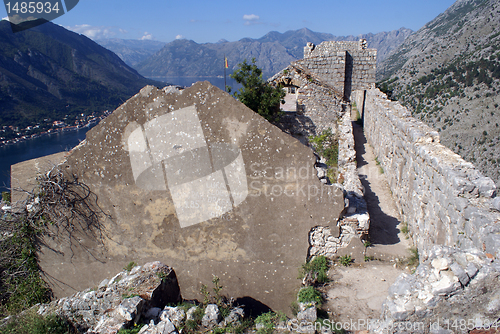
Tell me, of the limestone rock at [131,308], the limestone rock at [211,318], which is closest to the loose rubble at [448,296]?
the limestone rock at [211,318]

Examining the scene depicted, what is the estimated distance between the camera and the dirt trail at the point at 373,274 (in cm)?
439

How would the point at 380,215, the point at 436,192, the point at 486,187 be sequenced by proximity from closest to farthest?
the point at 486,187
the point at 436,192
the point at 380,215

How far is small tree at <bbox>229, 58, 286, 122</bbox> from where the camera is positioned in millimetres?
11867

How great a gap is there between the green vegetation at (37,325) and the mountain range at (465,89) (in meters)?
41.0

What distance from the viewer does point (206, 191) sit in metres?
4.80

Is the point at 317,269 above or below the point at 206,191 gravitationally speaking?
below

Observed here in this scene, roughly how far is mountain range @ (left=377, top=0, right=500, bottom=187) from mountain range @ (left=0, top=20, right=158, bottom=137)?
223ft

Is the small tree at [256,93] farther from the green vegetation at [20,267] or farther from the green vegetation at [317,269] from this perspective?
the green vegetation at [20,267]

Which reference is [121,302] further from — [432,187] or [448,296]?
[432,187]

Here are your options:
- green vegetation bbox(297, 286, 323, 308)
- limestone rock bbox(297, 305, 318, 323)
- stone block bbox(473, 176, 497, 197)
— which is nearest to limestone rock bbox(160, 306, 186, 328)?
limestone rock bbox(297, 305, 318, 323)

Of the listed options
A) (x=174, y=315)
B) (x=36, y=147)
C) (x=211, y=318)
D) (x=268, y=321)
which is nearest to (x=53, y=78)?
(x=36, y=147)

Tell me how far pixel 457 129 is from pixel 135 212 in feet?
167

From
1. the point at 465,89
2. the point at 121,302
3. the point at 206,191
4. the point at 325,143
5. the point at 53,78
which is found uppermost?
the point at 53,78

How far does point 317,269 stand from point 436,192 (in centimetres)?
245
